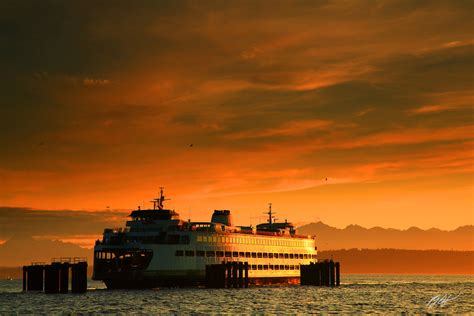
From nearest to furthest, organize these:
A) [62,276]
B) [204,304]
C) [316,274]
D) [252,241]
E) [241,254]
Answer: [204,304] < [62,276] < [241,254] < [252,241] < [316,274]

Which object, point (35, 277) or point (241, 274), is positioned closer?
point (35, 277)

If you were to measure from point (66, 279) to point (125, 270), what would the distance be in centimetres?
864

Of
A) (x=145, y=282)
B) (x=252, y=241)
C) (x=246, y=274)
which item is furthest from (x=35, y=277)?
(x=252, y=241)

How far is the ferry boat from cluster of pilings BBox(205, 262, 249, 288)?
4.84 ft

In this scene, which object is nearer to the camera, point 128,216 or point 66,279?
point 66,279

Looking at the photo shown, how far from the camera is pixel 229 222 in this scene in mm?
143000

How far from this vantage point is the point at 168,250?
115 metres

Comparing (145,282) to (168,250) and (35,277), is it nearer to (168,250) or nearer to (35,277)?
(168,250)

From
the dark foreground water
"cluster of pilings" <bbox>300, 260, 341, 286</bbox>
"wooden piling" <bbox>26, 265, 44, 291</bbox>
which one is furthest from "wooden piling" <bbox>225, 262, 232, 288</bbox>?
"cluster of pilings" <bbox>300, 260, 341, 286</bbox>

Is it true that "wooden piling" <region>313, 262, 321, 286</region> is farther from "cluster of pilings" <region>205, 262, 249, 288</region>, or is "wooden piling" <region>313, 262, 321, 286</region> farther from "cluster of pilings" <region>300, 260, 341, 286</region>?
"cluster of pilings" <region>205, 262, 249, 288</region>

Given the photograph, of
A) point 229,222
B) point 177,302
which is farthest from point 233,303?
point 229,222

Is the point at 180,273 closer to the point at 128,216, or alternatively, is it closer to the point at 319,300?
the point at 128,216

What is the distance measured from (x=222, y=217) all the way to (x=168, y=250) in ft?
96.2

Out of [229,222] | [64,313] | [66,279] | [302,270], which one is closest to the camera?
[64,313]
